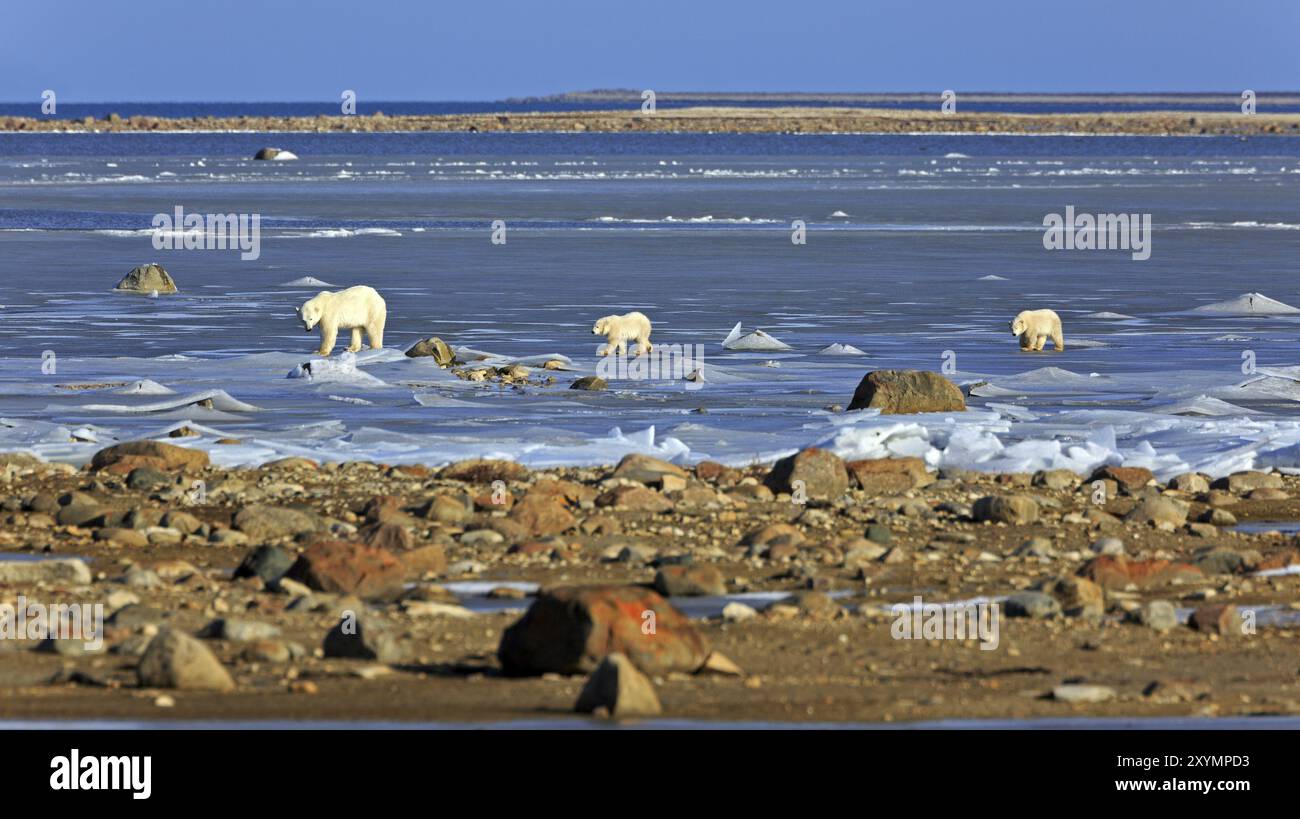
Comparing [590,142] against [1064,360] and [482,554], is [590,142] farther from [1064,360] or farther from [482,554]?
[482,554]

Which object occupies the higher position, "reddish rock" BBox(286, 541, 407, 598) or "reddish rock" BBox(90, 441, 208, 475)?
"reddish rock" BBox(90, 441, 208, 475)

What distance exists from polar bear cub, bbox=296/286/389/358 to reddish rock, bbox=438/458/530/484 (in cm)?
559

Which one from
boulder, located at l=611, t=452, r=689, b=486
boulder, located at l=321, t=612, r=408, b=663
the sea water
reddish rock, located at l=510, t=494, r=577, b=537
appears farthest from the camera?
the sea water

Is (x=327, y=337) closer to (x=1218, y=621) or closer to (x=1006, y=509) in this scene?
(x=1006, y=509)

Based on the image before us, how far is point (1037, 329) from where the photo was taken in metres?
18.2

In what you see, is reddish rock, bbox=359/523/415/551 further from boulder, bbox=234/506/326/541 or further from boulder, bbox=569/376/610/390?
boulder, bbox=569/376/610/390

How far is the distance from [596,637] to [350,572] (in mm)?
1977

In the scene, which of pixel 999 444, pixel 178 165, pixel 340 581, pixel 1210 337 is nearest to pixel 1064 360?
pixel 1210 337

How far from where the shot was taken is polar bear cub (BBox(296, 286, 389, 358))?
17328 mm

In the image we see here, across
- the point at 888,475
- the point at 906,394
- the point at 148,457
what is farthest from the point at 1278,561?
the point at 148,457

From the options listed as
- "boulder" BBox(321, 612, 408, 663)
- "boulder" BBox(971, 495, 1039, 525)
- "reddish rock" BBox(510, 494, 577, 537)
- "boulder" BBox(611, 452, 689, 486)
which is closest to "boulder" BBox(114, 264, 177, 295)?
"boulder" BBox(611, 452, 689, 486)

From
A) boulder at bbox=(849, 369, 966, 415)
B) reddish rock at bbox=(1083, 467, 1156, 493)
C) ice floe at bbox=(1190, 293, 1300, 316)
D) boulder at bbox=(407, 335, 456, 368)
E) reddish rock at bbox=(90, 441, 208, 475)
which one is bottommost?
reddish rock at bbox=(1083, 467, 1156, 493)

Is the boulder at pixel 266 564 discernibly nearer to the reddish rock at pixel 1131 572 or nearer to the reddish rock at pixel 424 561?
the reddish rock at pixel 424 561
